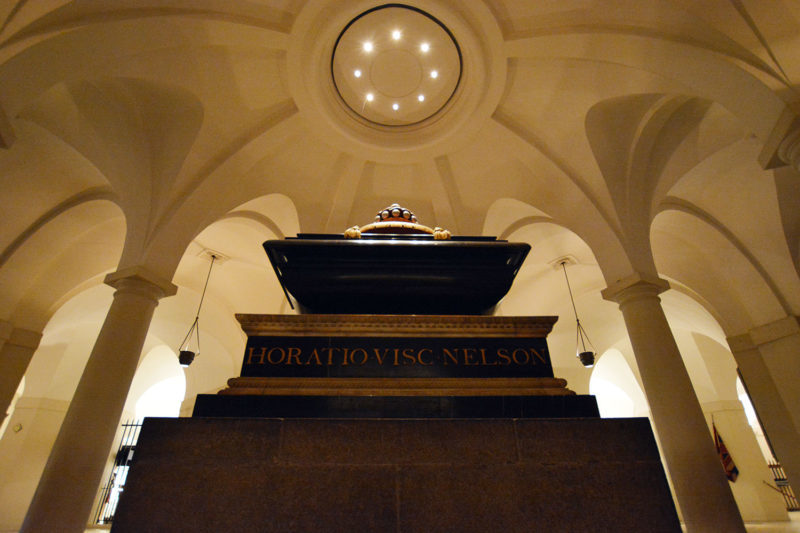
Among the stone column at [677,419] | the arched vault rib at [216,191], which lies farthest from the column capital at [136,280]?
the stone column at [677,419]

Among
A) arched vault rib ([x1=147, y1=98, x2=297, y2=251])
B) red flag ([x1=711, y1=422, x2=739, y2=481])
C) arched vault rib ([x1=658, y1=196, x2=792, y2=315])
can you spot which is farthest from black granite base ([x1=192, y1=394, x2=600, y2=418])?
red flag ([x1=711, y1=422, x2=739, y2=481])

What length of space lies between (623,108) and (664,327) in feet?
12.1

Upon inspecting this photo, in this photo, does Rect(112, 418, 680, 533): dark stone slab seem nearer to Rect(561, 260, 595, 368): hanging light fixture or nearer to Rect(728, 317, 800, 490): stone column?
Rect(561, 260, 595, 368): hanging light fixture

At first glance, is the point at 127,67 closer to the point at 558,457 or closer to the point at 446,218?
the point at 446,218

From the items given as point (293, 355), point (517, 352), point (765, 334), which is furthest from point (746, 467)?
point (293, 355)

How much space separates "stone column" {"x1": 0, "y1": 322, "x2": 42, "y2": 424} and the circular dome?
7810mm

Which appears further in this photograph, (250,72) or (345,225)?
(345,225)

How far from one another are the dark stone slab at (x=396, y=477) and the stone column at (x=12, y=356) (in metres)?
8.53

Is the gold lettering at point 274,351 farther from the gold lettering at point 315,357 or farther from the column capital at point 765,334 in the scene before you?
the column capital at point 765,334

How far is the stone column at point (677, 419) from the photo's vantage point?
4.32 meters

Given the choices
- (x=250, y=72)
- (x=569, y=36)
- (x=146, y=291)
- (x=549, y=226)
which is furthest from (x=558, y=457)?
(x=549, y=226)

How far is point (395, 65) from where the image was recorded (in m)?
7.13

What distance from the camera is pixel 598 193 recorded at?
22.1ft

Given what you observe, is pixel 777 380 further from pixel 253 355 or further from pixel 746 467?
pixel 253 355
